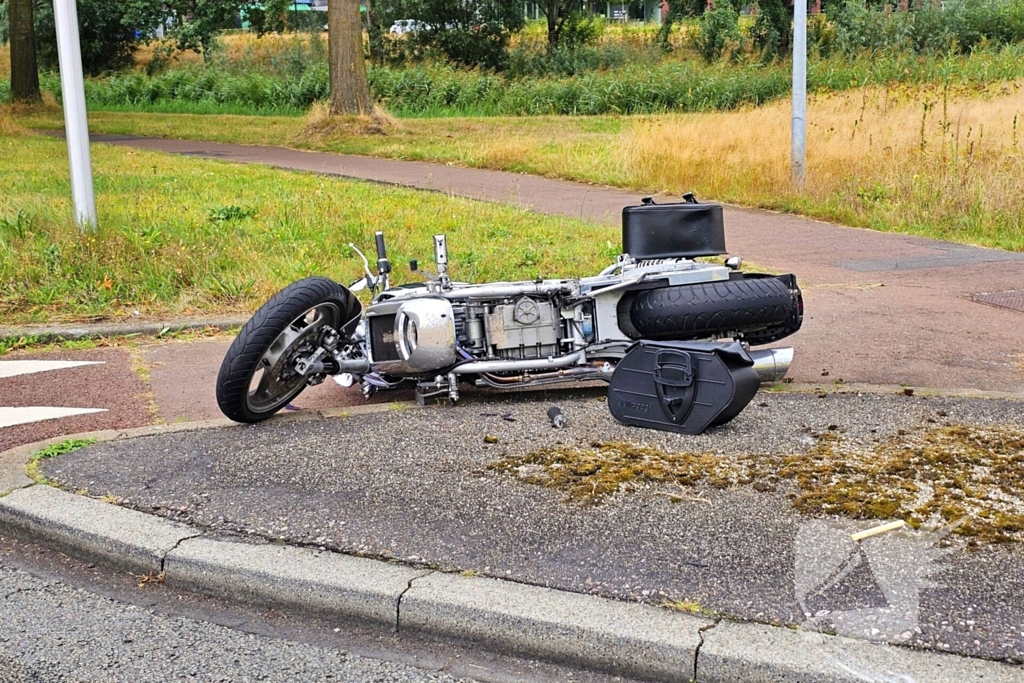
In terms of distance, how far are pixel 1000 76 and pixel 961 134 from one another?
838 cm

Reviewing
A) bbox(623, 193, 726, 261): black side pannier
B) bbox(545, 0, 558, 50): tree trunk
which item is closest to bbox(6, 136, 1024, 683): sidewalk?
bbox(623, 193, 726, 261): black side pannier

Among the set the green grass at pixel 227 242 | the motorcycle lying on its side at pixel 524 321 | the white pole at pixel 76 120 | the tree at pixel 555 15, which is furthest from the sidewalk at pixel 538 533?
the tree at pixel 555 15

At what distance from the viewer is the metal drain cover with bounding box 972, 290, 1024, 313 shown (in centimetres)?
883

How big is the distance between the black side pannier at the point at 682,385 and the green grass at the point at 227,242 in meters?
3.63

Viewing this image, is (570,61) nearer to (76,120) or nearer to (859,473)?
(76,120)

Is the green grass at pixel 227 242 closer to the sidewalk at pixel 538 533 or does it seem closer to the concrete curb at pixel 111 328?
the concrete curb at pixel 111 328

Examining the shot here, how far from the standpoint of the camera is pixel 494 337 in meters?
6.32

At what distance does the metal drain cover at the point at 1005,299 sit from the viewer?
29.0 feet

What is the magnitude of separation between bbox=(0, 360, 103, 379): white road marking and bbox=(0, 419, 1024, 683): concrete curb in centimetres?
276

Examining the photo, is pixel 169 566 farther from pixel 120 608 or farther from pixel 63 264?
pixel 63 264

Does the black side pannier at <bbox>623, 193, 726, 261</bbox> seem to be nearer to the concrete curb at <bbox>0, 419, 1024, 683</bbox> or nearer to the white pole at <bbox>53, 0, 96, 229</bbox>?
the concrete curb at <bbox>0, 419, 1024, 683</bbox>

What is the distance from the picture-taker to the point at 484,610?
3.79 metres

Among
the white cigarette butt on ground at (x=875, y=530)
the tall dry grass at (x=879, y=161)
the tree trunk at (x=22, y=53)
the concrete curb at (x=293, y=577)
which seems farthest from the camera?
the tree trunk at (x=22, y=53)

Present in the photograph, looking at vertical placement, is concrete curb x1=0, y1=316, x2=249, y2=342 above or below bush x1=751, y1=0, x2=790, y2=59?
below
